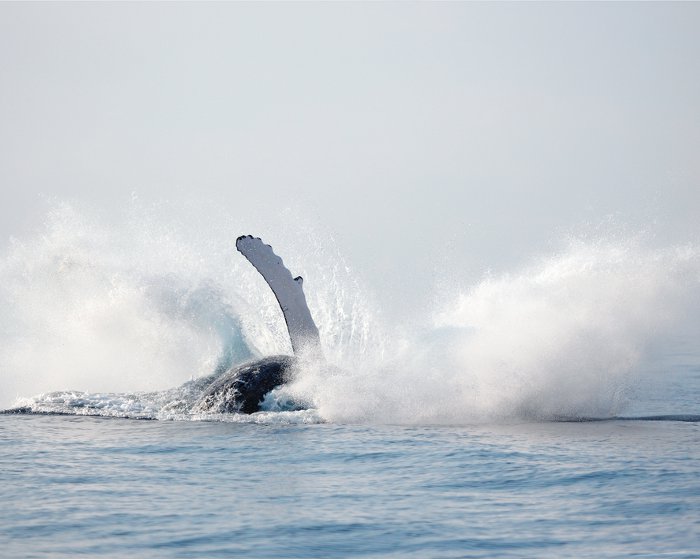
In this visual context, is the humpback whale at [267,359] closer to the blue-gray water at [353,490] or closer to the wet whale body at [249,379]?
the wet whale body at [249,379]

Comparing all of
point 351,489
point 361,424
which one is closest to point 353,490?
point 351,489

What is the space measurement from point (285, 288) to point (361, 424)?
13.5ft

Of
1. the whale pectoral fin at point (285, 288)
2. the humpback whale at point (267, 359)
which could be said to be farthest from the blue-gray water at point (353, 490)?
the whale pectoral fin at point (285, 288)

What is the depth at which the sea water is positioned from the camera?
10797 millimetres

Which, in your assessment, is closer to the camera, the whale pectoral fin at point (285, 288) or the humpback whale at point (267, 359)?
the humpback whale at point (267, 359)

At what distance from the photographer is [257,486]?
43.0ft

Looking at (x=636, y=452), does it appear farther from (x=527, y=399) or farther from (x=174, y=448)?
(x=174, y=448)

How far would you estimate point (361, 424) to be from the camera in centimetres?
1833

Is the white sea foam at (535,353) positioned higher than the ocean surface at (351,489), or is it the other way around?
the white sea foam at (535,353)

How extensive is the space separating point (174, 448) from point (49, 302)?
1421cm

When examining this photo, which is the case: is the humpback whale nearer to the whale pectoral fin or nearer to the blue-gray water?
the whale pectoral fin

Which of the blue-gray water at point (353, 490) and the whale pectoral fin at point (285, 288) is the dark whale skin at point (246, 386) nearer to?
the whale pectoral fin at point (285, 288)

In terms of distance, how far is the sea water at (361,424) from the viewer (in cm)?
1080

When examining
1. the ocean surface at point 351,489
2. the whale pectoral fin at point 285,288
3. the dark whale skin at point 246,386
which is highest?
the whale pectoral fin at point 285,288
